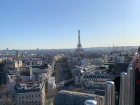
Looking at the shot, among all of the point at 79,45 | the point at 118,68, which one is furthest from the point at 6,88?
the point at 79,45

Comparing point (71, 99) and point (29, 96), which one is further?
point (29, 96)

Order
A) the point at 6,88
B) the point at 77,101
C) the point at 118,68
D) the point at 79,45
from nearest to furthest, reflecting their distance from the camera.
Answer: the point at 118,68, the point at 77,101, the point at 6,88, the point at 79,45

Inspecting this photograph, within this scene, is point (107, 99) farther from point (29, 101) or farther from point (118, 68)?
point (29, 101)

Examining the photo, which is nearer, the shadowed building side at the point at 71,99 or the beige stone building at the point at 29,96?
the shadowed building side at the point at 71,99

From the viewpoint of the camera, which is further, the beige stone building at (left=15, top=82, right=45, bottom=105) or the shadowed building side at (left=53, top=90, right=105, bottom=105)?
the beige stone building at (left=15, top=82, right=45, bottom=105)

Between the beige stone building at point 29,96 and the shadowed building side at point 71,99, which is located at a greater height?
the shadowed building side at point 71,99

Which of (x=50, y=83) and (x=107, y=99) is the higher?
(x=107, y=99)

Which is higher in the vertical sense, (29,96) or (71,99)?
(71,99)

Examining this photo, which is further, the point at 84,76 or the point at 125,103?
the point at 84,76

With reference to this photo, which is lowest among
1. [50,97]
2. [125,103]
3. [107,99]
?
[50,97]

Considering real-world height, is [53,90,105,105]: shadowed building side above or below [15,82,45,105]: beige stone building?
above

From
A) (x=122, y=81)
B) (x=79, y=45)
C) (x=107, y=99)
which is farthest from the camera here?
(x=79, y=45)
